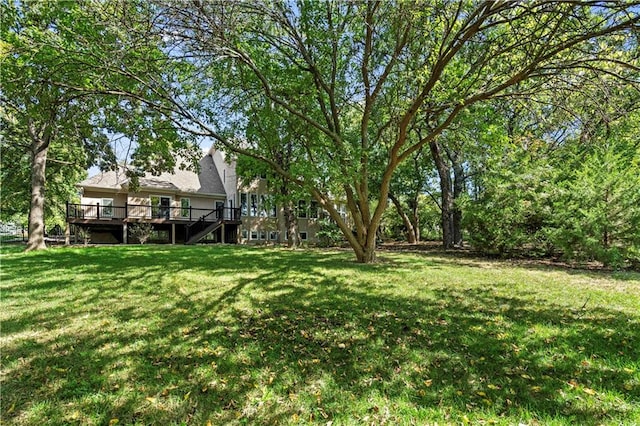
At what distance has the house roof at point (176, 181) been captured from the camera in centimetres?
1991

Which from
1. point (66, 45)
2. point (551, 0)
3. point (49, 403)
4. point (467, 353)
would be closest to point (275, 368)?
point (49, 403)

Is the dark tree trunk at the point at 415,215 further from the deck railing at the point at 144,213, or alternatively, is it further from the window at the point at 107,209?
the window at the point at 107,209

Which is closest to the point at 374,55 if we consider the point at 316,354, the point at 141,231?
the point at 316,354

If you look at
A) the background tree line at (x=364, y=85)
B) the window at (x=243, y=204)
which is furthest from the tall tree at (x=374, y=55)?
the window at (x=243, y=204)

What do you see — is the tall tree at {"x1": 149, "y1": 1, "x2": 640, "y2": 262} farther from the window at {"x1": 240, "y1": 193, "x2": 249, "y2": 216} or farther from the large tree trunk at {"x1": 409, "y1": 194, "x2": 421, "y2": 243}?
the large tree trunk at {"x1": 409, "y1": 194, "x2": 421, "y2": 243}

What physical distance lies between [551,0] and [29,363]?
832 cm

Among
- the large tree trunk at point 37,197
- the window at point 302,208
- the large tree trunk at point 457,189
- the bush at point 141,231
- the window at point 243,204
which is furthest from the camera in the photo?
the window at point 243,204

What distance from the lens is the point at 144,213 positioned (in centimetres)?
2042

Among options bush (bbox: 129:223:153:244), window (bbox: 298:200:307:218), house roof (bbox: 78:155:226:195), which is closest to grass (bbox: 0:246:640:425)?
bush (bbox: 129:223:153:244)

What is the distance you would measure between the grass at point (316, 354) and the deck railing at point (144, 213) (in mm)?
13721

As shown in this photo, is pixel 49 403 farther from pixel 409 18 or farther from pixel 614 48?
pixel 614 48

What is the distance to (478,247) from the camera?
12930 mm

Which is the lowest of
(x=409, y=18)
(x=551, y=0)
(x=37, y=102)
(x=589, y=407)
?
(x=589, y=407)

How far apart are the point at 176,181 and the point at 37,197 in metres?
9.26
